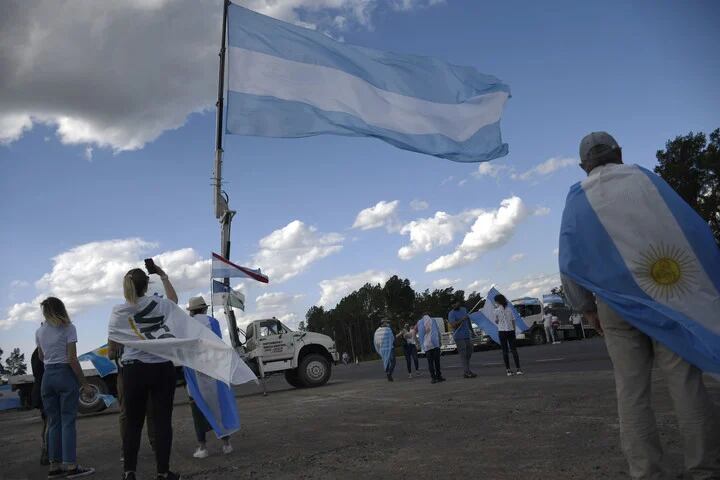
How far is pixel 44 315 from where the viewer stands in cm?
581

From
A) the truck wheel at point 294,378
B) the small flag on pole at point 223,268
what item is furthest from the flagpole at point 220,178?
the truck wheel at point 294,378

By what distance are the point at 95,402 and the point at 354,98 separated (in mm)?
11312

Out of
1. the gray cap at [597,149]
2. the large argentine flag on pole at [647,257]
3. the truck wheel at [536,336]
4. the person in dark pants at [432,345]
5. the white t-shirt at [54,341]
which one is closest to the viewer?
the large argentine flag on pole at [647,257]

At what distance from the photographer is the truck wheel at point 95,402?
1470 cm

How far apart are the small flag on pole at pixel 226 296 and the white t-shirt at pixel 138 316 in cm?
794

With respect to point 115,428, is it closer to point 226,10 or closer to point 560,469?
point 226,10

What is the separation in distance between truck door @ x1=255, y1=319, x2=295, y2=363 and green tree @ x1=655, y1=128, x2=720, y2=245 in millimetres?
36158

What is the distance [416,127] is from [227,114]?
8.98 ft

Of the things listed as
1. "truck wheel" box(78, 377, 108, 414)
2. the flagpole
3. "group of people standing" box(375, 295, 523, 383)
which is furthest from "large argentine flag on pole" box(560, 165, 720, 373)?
"truck wheel" box(78, 377, 108, 414)

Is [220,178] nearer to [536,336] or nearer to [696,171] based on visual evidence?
[536,336]

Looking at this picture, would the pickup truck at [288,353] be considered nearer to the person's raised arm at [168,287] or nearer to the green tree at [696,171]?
the person's raised arm at [168,287]

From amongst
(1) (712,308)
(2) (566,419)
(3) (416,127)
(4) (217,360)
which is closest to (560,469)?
(1) (712,308)

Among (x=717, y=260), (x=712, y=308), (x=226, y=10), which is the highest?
(x=226, y=10)

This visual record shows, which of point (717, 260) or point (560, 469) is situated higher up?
point (717, 260)
